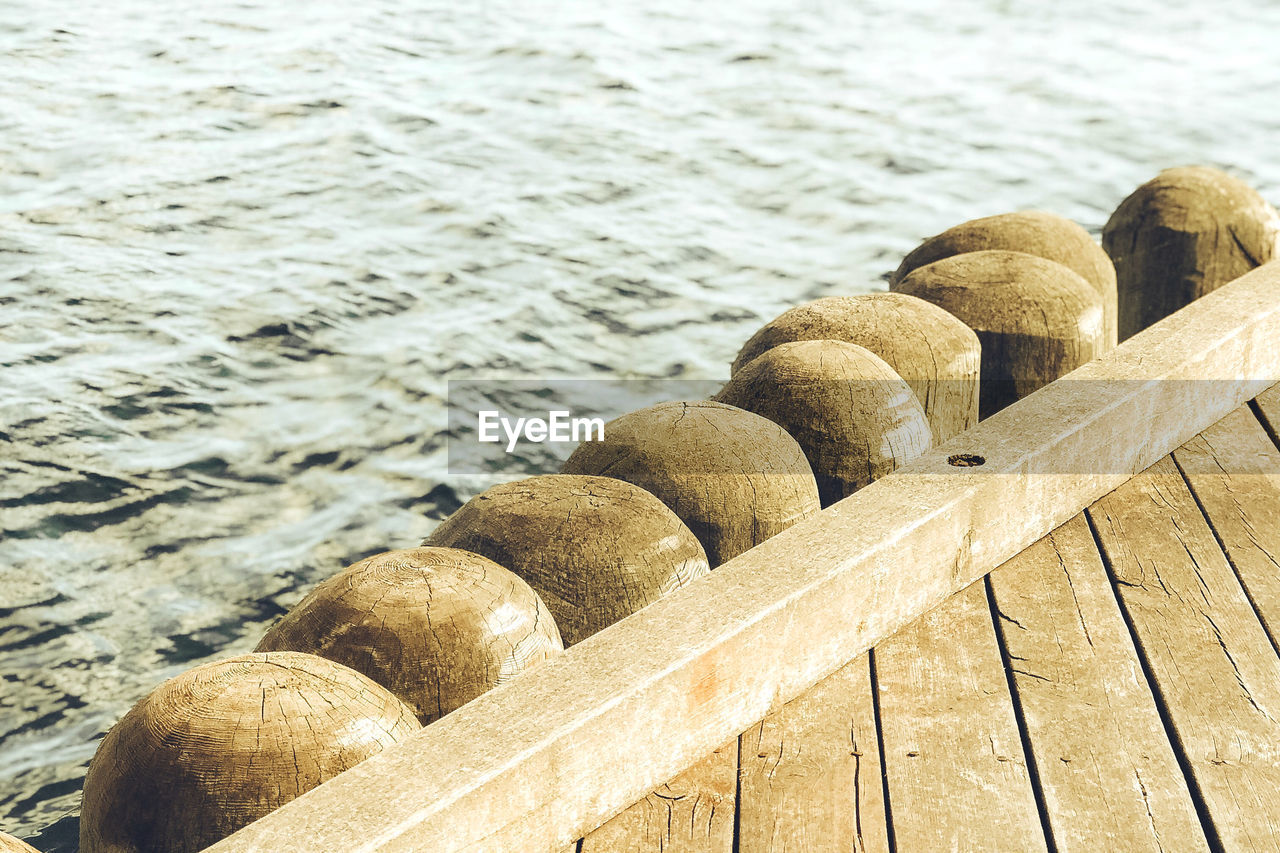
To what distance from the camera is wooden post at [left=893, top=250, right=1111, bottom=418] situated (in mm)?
4020

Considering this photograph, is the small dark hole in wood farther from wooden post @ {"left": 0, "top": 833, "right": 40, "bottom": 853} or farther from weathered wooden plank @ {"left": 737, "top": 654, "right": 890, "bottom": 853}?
wooden post @ {"left": 0, "top": 833, "right": 40, "bottom": 853}

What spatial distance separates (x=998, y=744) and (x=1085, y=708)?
218 mm

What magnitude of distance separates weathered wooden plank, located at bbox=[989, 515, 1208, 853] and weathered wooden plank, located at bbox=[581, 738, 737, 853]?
550 millimetres

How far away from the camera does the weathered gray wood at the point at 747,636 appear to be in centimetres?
205

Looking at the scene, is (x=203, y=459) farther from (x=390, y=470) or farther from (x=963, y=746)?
(x=963, y=746)

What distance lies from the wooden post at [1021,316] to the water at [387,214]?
3.37 m

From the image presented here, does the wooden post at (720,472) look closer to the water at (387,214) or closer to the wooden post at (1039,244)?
the wooden post at (1039,244)

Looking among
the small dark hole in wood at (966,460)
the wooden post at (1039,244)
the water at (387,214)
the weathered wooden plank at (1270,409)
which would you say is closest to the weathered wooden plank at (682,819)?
the small dark hole in wood at (966,460)

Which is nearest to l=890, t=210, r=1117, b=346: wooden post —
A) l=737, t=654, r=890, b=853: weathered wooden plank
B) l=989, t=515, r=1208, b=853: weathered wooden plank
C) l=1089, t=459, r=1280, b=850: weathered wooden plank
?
l=1089, t=459, r=1280, b=850: weathered wooden plank

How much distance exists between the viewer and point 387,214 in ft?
35.0

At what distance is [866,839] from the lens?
7.30 ft

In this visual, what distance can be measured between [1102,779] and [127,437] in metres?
6.26

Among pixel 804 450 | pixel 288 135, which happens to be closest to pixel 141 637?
pixel 804 450
